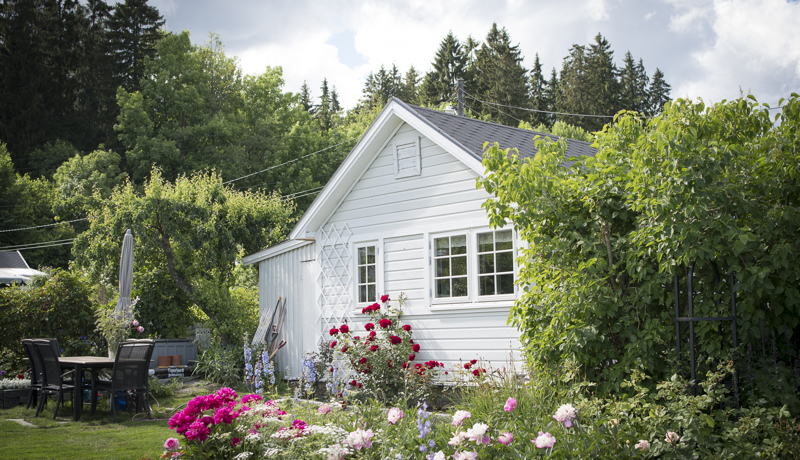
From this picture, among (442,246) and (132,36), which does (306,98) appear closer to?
(132,36)

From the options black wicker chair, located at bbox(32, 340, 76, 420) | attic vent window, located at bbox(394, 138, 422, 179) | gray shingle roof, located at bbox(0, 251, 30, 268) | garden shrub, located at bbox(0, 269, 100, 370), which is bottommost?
black wicker chair, located at bbox(32, 340, 76, 420)

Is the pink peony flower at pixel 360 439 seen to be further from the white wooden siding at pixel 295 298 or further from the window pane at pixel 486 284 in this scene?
the white wooden siding at pixel 295 298

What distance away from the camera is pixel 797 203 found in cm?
380

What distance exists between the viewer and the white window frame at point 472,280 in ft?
26.3

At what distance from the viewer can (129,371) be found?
7.68 meters

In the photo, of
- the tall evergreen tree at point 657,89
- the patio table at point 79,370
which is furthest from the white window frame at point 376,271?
the tall evergreen tree at point 657,89

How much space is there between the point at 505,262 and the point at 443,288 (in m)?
1.15

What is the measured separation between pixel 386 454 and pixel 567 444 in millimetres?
1119

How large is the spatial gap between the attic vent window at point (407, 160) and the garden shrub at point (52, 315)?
6158 mm

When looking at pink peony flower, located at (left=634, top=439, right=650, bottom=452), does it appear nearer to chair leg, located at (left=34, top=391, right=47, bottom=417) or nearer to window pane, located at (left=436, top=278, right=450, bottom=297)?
window pane, located at (left=436, top=278, right=450, bottom=297)

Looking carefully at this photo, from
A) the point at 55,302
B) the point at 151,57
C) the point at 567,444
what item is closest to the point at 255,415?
the point at 567,444

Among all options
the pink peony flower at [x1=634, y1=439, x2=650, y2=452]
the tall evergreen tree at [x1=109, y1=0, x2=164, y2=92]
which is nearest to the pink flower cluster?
the pink peony flower at [x1=634, y1=439, x2=650, y2=452]

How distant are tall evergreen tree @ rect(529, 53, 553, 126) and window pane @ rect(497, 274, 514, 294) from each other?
2954cm

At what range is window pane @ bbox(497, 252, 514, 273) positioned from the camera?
317 inches
